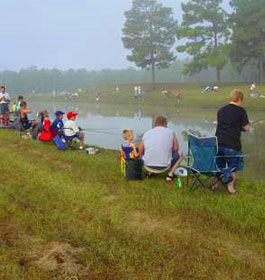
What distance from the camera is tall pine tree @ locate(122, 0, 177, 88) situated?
55.5 meters

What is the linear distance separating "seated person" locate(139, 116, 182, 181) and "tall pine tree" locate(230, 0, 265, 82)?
38473 mm

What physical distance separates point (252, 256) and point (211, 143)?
268cm

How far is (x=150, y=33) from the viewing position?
55938 mm

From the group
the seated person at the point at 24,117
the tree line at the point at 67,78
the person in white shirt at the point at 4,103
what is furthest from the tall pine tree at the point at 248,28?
the tree line at the point at 67,78

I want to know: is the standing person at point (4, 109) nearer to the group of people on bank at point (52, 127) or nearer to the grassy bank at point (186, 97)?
the group of people on bank at point (52, 127)

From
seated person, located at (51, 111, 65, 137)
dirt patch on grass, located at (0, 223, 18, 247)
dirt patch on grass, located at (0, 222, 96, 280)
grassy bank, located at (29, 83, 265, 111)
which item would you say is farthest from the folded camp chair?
grassy bank, located at (29, 83, 265, 111)

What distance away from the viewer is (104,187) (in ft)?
25.3

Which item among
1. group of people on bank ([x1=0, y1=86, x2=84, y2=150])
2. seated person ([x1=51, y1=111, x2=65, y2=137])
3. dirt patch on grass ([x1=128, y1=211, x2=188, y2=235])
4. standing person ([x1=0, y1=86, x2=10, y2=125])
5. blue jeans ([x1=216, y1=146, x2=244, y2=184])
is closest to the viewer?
dirt patch on grass ([x1=128, y1=211, x2=188, y2=235])

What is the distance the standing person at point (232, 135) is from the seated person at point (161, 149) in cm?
101

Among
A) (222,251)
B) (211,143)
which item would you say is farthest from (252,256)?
(211,143)

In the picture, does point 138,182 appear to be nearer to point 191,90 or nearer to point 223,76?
point 191,90

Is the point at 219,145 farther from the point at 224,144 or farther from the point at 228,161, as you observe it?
the point at 228,161

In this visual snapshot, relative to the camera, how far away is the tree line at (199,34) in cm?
4459

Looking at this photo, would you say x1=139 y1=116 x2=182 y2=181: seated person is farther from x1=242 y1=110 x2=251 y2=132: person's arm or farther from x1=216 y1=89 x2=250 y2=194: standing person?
x1=242 y1=110 x2=251 y2=132: person's arm
